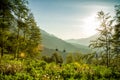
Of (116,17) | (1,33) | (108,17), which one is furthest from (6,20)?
(108,17)

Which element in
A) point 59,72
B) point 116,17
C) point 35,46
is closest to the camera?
point 59,72

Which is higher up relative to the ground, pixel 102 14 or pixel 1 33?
pixel 102 14

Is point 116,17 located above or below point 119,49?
above

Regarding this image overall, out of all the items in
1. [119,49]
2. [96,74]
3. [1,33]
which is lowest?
[96,74]

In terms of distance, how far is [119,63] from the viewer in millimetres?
28984

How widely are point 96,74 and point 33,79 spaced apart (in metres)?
5.65

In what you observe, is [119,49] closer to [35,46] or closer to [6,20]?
[6,20]

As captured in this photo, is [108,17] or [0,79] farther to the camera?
[108,17]

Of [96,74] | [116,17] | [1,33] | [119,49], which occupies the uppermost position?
[116,17]

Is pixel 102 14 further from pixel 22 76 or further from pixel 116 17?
pixel 22 76

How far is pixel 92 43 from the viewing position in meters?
30.4

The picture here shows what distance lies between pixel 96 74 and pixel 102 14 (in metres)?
17.5

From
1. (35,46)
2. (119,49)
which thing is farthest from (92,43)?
(35,46)

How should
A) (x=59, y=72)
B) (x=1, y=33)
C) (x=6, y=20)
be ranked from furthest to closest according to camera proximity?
(x=1, y=33)
(x=6, y=20)
(x=59, y=72)
